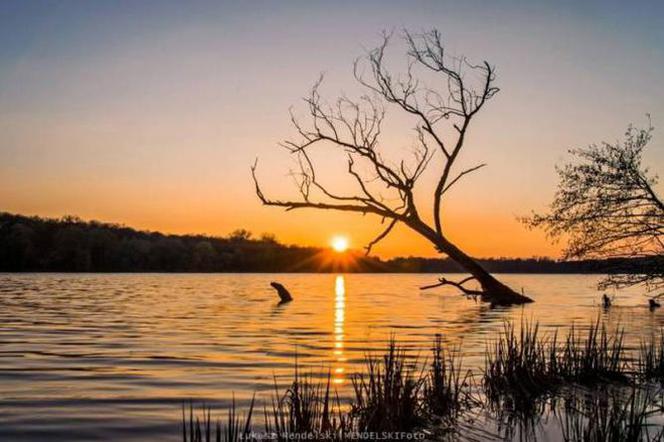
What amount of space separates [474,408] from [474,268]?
25712 mm

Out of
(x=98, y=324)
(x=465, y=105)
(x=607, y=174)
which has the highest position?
(x=465, y=105)

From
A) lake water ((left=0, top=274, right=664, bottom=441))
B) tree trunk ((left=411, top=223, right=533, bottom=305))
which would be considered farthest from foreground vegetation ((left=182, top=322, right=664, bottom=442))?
tree trunk ((left=411, top=223, right=533, bottom=305))

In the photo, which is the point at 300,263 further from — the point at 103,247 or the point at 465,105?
the point at 465,105

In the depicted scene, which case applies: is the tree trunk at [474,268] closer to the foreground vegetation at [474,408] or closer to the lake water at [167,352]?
the lake water at [167,352]

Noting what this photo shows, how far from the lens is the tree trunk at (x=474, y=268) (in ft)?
111

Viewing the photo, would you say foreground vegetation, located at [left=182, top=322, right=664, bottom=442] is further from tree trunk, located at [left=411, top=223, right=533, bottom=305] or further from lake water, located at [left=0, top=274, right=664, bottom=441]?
tree trunk, located at [left=411, top=223, right=533, bottom=305]

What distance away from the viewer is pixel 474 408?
9141 millimetres

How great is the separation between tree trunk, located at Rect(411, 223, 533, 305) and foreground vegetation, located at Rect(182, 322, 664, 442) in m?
21.5

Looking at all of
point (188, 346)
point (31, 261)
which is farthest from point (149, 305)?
point (31, 261)

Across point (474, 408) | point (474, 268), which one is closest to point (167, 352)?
point (474, 408)

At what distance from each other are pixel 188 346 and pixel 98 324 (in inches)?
296

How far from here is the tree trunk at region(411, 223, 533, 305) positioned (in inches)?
1331

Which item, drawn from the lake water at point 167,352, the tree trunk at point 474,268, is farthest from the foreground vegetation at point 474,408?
the tree trunk at point 474,268

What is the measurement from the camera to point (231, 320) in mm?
26188
